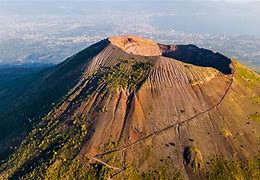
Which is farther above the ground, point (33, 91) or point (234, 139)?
point (234, 139)

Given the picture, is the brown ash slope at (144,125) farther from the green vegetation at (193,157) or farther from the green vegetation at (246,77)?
the green vegetation at (246,77)

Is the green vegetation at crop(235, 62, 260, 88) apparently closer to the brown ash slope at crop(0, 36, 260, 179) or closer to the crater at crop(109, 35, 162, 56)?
the brown ash slope at crop(0, 36, 260, 179)

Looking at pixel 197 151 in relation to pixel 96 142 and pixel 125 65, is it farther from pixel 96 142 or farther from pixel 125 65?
pixel 125 65

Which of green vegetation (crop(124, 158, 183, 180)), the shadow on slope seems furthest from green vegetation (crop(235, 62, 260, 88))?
green vegetation (crop(124, 158, 183, 180))

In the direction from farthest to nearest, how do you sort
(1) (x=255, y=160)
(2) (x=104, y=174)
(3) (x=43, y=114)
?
(3) (x=43, y=114) < (1) (x=255, y=160) < (2) (x=104, y=174)

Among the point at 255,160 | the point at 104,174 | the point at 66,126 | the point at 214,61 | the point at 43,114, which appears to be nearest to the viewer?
the point at 104,174

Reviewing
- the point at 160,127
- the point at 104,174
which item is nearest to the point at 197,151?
the point at 160,127

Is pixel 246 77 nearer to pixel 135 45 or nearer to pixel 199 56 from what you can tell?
pixel 199 56
